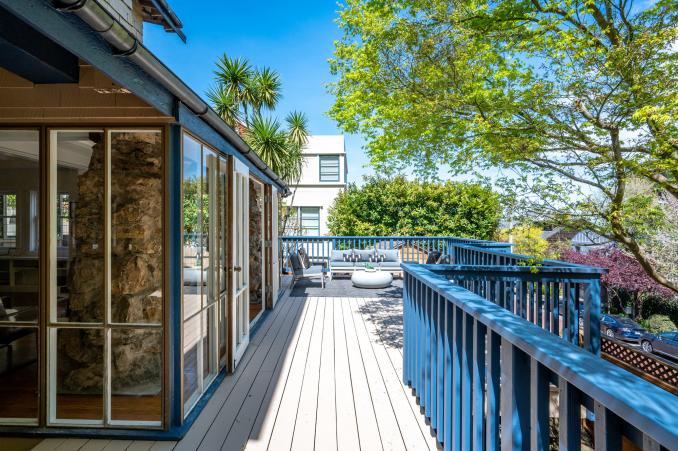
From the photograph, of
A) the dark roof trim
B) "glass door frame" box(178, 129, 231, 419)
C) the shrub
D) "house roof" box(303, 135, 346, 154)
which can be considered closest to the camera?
"glass door frame" box(178, 129, 231, 419)

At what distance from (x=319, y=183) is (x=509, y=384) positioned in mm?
14696

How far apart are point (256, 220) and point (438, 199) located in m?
8.59

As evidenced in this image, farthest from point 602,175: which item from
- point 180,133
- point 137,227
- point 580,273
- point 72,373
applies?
point 72,373

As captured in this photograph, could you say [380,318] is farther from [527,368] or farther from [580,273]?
[527,368]

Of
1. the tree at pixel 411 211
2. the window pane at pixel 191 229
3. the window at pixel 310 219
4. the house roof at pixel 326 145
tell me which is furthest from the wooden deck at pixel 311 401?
the house roof at pixel 326 145

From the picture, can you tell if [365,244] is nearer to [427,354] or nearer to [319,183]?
[319,183]

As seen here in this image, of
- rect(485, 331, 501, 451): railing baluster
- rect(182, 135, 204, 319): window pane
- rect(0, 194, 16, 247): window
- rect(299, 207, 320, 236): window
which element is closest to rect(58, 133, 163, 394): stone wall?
rect(182, 135, 204, 319): window pane

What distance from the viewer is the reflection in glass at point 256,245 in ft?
17.7

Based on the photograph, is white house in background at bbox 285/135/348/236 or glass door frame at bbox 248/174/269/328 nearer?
glass door frame at bbox 248/174/269/328

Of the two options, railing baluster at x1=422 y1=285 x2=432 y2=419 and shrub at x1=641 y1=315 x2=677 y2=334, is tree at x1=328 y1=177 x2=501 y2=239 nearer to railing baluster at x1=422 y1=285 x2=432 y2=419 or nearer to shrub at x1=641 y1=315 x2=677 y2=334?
shrub at x1=641 y1=315 x2=677 y2=334

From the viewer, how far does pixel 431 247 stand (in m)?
9.91

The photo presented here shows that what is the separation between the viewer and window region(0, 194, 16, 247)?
3.38 meters

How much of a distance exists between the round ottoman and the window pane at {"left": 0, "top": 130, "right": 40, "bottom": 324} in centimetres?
548

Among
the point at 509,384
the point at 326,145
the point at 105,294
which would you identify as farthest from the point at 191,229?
the point at 326,145
